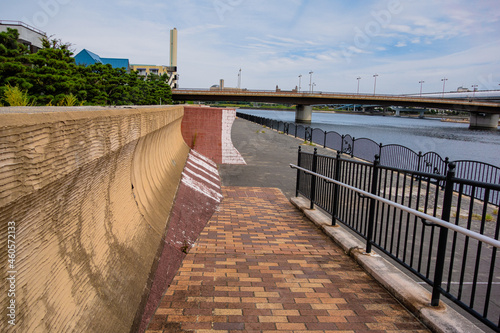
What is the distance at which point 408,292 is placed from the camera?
148 inches

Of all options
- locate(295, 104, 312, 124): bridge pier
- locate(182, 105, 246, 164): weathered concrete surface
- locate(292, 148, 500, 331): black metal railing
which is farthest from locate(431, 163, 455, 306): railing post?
locate(295, 104, 312, 124): bridge pier

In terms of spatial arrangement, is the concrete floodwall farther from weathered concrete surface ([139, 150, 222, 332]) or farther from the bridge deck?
the bridge deck

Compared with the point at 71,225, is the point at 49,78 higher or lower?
higher

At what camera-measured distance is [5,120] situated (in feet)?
4.64

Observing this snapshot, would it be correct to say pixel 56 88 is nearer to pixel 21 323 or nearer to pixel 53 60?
pixel 53 60

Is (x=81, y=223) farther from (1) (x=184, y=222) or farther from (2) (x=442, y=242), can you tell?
(1) (x=184, y=222)

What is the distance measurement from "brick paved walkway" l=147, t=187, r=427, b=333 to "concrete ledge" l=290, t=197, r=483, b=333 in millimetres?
89

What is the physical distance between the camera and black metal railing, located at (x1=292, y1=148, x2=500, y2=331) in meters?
3.29

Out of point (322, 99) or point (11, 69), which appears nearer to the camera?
point (11, 69)

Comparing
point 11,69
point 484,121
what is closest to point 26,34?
point 11,69

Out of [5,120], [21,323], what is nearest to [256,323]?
[21,323]

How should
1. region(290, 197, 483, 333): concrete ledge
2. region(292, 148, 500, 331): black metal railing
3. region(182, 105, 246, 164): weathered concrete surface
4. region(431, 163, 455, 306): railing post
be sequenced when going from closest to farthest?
region(290, 197, 483, 333): concrete ledge < region(292, 148, 500, 331): black metal railing < region(431, 163, 455, 306): railing post < region(182, 105, 246, 164): weathered concrete surface

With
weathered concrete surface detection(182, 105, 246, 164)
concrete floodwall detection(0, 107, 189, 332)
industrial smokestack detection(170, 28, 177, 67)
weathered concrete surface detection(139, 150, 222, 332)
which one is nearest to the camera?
concrete floodwall detection(0, 107, 189, 332)

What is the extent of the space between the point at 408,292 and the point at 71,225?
3.25 metres
